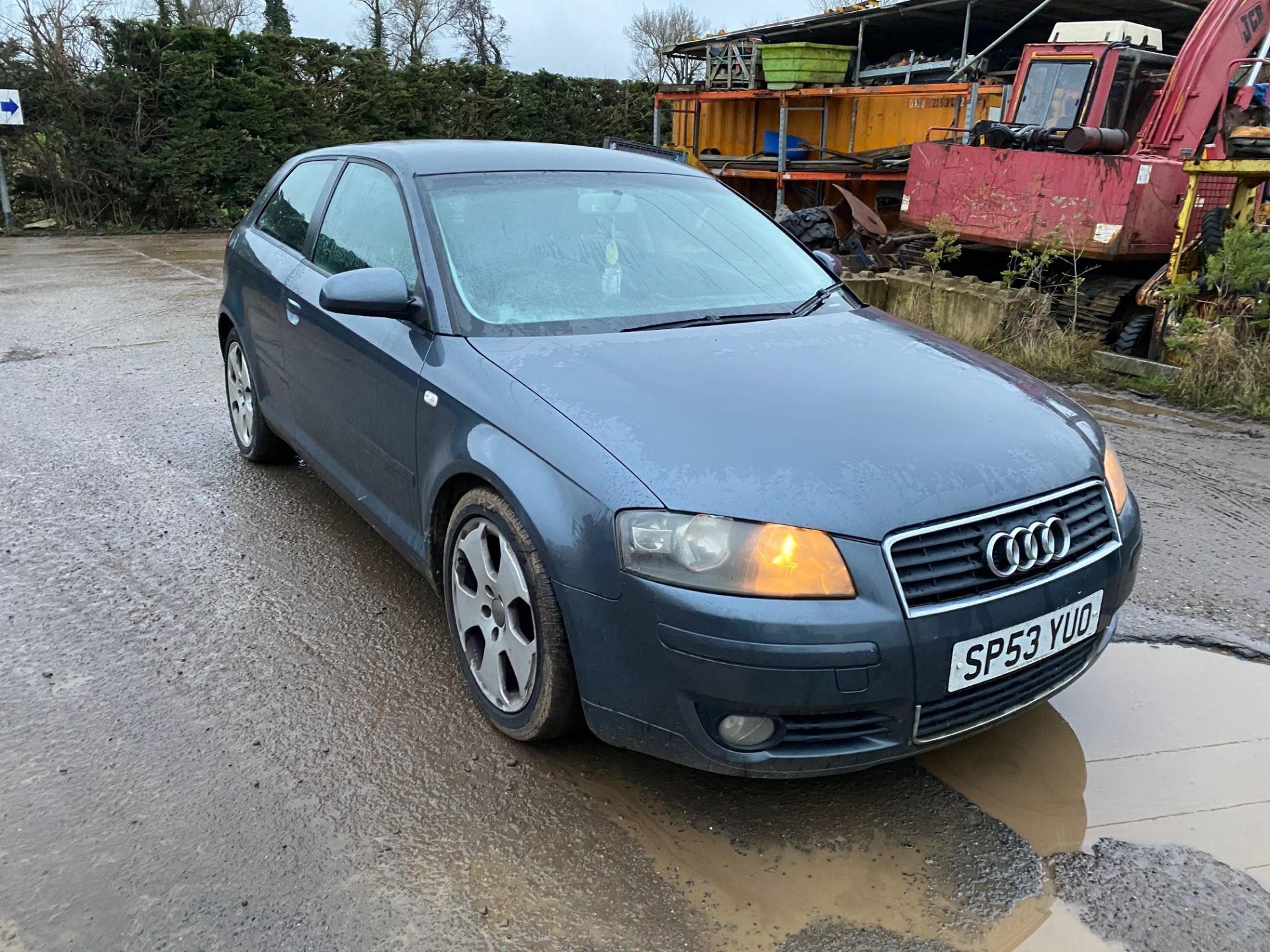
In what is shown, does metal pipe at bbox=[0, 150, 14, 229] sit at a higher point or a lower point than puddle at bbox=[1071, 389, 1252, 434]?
higher

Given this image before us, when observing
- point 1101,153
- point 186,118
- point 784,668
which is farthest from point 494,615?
point 186,118

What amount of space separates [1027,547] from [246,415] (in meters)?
3.84

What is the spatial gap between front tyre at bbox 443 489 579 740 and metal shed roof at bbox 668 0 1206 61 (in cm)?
1191

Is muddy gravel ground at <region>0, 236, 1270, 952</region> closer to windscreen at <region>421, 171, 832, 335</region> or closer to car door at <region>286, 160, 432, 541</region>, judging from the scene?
car door at <region>286, 160, 432, 541</region>

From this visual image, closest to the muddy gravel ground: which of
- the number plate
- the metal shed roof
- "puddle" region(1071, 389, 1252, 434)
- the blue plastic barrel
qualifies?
the number plate

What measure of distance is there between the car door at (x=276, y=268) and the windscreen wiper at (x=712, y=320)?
5.78 feet

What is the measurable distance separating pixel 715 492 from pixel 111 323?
797 centimetres

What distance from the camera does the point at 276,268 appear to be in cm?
416

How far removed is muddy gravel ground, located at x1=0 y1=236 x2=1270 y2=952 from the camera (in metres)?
2.14

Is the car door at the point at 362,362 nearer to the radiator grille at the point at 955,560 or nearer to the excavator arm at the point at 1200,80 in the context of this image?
the radiator grille at the point at 955,560

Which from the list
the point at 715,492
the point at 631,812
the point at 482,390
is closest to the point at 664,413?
the point at 715,492

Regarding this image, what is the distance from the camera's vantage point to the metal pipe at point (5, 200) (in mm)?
15320

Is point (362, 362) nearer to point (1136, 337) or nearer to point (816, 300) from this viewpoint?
point (816, 300)

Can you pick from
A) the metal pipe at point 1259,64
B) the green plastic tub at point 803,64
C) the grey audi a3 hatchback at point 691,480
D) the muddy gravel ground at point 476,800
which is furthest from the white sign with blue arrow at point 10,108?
the metal pipe at point 1259,64
